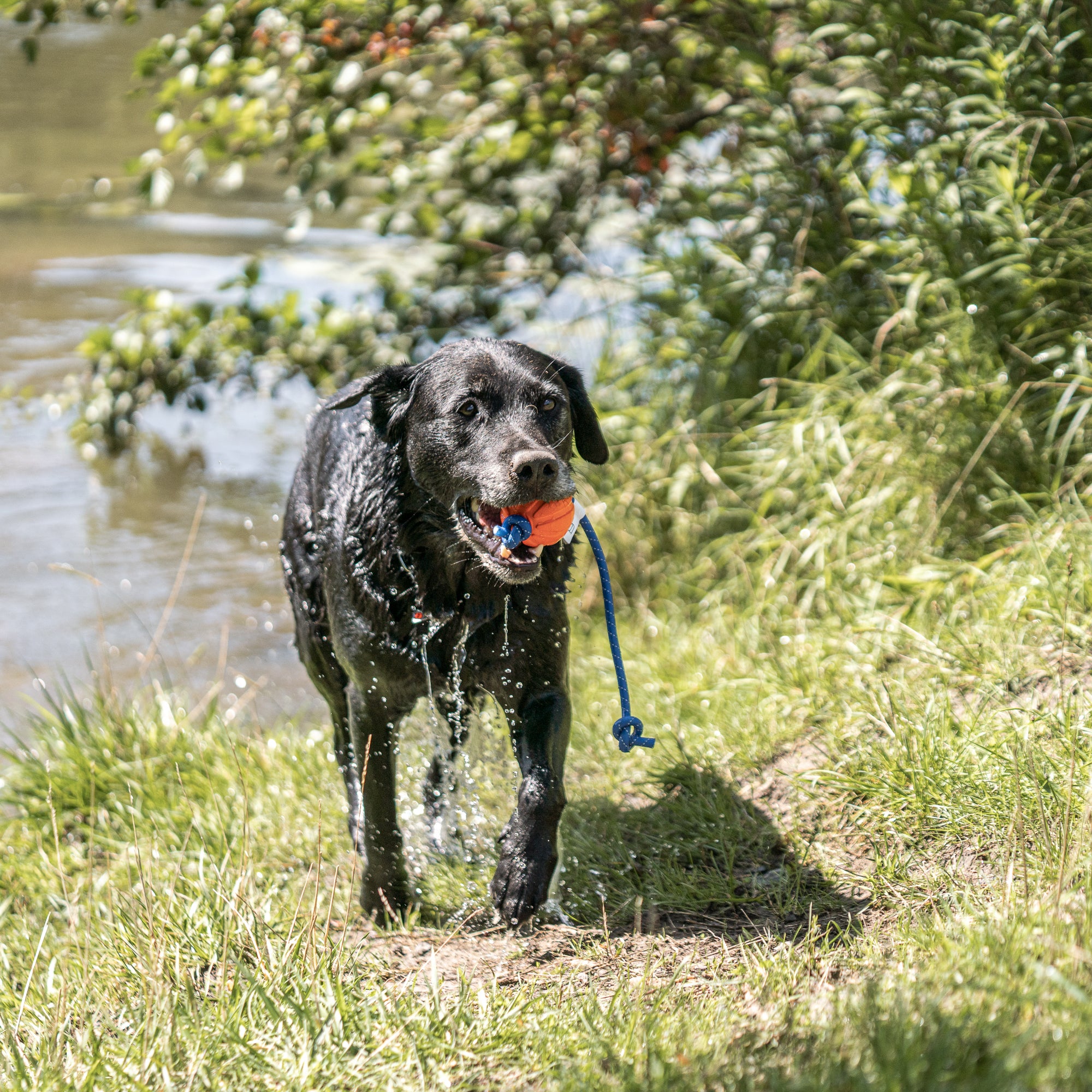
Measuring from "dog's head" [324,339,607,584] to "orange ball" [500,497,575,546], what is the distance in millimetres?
32

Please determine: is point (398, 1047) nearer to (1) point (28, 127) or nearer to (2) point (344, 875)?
(2) point (344, 875)

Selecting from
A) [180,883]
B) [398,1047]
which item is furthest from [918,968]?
[180,883]

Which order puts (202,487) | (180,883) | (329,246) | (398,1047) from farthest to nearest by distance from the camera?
(329,246), (202,487), (180,883), (398,1047)

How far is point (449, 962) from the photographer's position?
113 inches

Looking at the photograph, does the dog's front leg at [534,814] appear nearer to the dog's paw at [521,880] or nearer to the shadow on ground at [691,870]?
the dog's paw at [521,880]

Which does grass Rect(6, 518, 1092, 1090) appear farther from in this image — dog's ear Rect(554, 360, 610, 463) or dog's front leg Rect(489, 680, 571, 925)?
dog's ear Rect(554, 360, 610, 463)

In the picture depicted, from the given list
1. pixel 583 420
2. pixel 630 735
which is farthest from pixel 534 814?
pixel 583 420

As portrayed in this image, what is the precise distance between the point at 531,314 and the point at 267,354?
1.45 meters

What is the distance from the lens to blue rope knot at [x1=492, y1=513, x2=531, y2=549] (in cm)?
287

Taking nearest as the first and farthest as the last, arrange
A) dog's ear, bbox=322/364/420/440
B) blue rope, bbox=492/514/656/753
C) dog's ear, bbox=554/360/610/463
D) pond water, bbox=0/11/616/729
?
blue rope, bbox=492/514/656/753
dog's ear, bbox=322/364/420/440
dog's ear, bbox=554/360/610/463
pond water, bbox=0/11/616/729

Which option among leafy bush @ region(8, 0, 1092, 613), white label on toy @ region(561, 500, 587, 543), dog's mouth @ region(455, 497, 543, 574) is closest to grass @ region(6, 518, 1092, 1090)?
leafy bush @ region(8, 0, 1092, 613)

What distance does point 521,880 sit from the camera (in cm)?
283

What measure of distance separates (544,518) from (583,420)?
0.52m

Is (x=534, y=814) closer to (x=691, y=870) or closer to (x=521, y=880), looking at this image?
(x=521, y=880)
